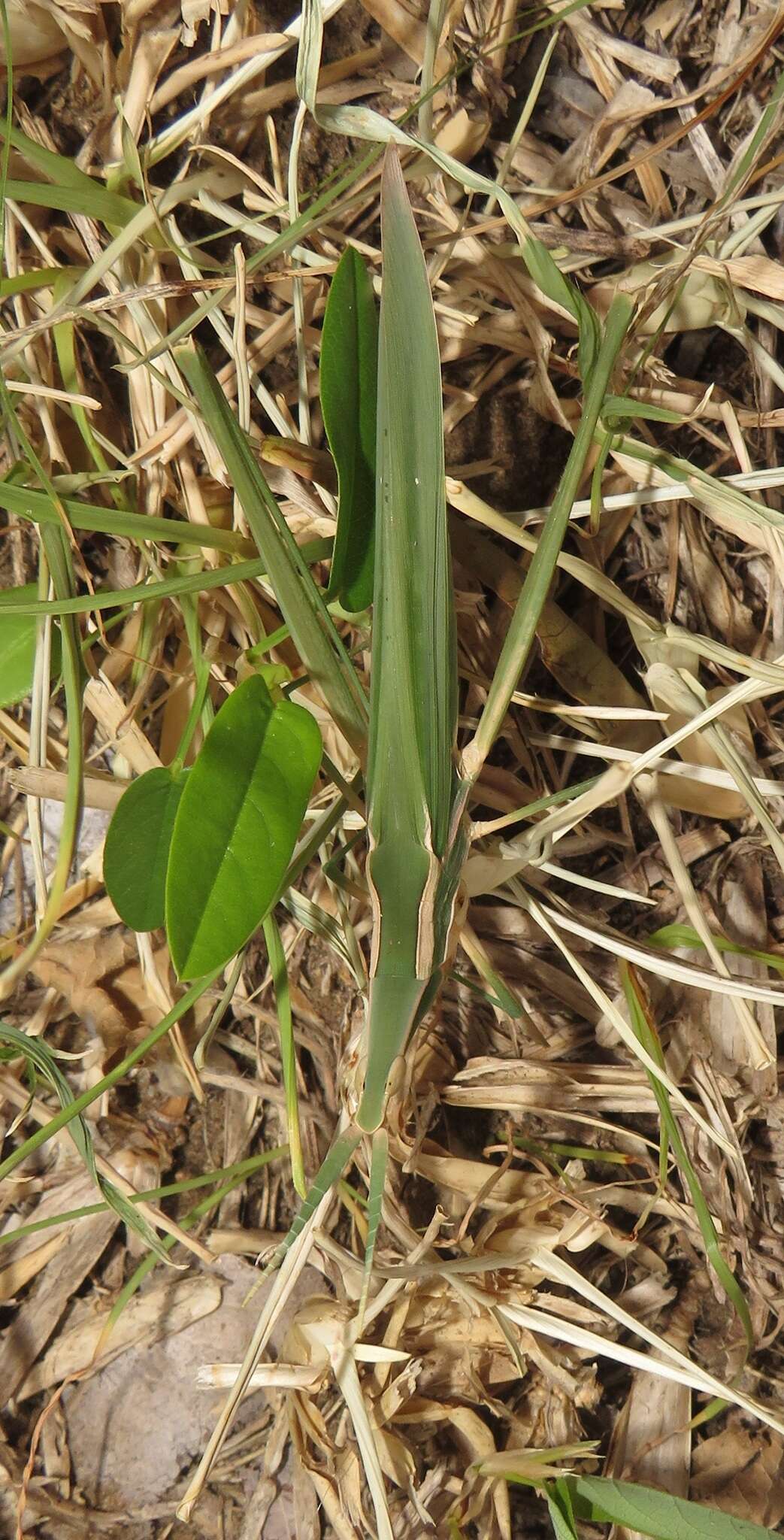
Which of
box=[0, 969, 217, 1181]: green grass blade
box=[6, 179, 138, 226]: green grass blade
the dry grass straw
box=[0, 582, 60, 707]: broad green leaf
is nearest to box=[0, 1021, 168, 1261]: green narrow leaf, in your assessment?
box=[0, 969, 217, 1181]: green grass blade

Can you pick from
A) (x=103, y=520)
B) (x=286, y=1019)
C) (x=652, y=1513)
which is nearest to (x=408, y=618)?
(x=103, y=520)

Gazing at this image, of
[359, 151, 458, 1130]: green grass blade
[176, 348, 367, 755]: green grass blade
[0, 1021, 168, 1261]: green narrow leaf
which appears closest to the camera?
[359, 151, 458, 1130]: green grass blade

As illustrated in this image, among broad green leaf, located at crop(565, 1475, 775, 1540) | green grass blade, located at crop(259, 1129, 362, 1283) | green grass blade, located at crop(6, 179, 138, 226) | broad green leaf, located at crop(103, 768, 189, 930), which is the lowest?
broad green leaf, located at crop(565, 1475, 775, 1540)

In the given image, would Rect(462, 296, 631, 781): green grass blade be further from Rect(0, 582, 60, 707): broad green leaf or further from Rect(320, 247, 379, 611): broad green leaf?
Rect(0, 582, 60, 707): broad green leaf

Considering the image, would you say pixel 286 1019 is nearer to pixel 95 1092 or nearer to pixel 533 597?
pixel 95 1092

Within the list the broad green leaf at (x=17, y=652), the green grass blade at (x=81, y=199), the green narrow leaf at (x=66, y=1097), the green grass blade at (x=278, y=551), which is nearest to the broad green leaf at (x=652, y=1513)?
the green narrow leaf at (x=66, y=1097)

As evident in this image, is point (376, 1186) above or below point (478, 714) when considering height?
below

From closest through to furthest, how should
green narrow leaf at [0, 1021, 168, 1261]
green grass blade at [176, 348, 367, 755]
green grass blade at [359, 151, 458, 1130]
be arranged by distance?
green grass blade at [359, 151, 458, 1130] → green grass blade at [176, 348, 367, 755] → green narrow leaf at [0, 1021, 168, 1261]

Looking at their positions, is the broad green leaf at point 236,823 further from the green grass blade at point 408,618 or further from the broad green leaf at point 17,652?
the broad green leaf at point 17,652

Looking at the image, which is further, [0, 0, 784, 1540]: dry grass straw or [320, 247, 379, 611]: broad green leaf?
[0, 0, 784, 1540]: dry grass straw
